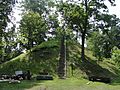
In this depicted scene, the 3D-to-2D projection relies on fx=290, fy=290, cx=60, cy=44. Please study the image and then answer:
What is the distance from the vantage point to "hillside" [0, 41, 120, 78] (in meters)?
46.6

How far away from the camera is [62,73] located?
45.1 metres

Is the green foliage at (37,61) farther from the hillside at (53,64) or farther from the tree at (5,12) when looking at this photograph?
the tree at (5,12)

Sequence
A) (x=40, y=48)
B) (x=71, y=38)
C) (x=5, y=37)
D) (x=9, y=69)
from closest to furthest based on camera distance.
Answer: (x=5, y=37), (x=9, y=69), (x=40, y=48), (x=71, y=38)

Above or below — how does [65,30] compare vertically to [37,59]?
above

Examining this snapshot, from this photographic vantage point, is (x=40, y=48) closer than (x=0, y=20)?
Answer: No

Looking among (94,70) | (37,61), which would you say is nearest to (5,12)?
(37,61)

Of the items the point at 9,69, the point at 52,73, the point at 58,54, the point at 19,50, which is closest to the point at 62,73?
the point at 52,73

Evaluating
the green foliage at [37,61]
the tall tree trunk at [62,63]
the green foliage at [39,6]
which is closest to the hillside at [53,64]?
the green foliage at [37,61]

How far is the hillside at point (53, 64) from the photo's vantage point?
46594 mm

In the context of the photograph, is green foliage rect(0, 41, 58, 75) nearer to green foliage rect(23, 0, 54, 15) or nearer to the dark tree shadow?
the dark tree shadow

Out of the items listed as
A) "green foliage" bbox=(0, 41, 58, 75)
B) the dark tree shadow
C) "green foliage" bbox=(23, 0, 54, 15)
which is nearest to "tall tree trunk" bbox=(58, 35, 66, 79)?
"green foliage" bbox=(0, 41, 58, 75)

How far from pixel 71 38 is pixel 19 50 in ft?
76.2

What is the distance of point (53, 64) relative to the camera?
4784 cm

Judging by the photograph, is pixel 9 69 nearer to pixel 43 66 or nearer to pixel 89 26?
pixel 43 66
